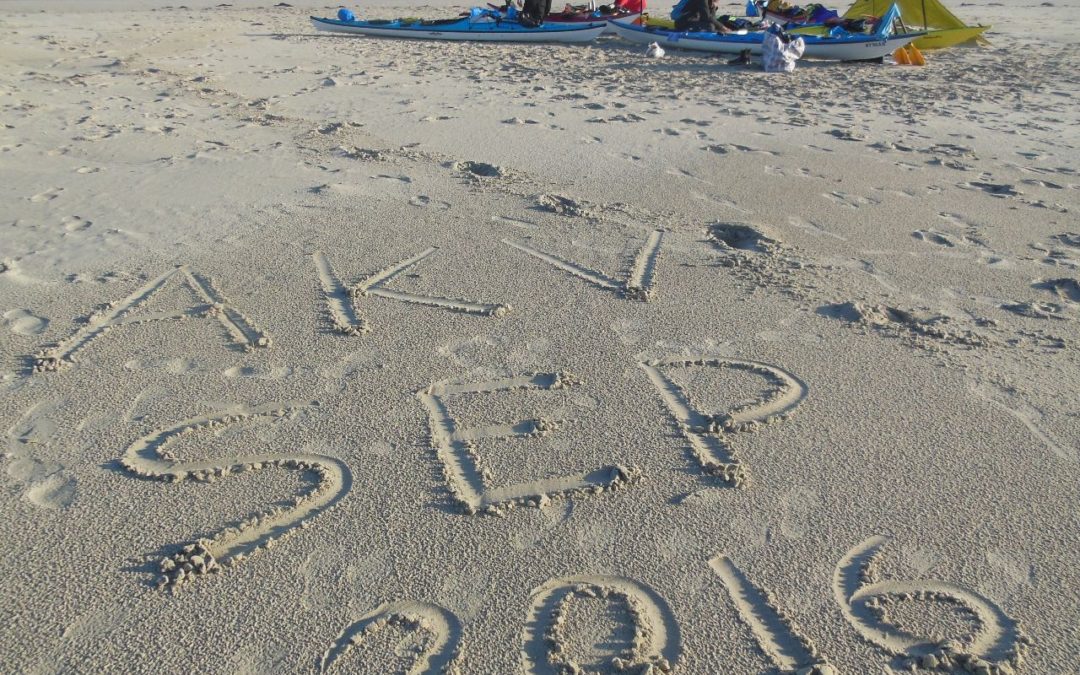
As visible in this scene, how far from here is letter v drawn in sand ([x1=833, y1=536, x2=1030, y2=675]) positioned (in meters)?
2.13

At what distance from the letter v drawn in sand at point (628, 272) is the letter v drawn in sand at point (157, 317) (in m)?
1.50

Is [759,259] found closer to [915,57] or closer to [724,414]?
[724,414]

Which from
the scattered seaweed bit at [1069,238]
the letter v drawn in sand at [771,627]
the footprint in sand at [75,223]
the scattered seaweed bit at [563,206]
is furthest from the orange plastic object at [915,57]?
the letter v drawn in sand at [771,627]

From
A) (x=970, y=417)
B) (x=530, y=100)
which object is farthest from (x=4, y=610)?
(x=530, y=100)

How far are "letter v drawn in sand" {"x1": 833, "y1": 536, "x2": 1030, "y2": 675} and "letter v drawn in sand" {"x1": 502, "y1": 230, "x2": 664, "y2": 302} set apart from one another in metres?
1.85

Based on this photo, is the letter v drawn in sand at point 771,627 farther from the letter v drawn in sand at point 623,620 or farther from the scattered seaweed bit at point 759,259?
the scattered seaweed bit at point 759,259

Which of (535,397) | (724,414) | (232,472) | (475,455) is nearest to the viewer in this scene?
(232,472)

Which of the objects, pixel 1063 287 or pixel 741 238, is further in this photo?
pixel 741 238

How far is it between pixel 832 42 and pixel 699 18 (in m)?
1.77

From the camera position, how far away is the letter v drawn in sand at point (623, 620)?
2119mm

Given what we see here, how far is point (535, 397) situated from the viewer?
3.21 meters

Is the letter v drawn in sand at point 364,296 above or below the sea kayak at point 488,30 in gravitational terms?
below

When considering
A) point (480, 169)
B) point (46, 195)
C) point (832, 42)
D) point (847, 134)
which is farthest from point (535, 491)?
point (832, 42)

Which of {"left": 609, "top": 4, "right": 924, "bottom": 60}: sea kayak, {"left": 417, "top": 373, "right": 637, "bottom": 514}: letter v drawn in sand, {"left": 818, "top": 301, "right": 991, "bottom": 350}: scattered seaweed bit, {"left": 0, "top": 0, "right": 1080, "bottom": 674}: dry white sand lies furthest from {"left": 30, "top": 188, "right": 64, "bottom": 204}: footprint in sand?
{"left": 609, "top": 4, "right": 924, "bottom": 60}: sea kayak
